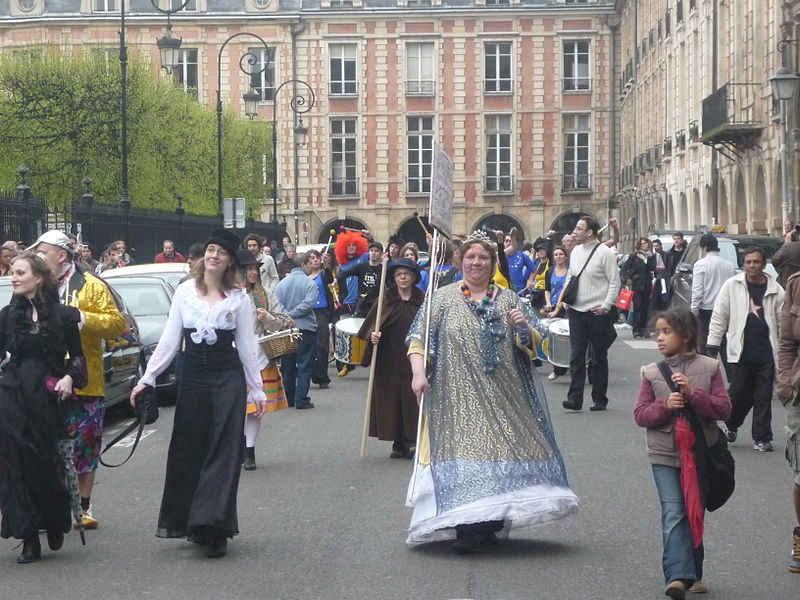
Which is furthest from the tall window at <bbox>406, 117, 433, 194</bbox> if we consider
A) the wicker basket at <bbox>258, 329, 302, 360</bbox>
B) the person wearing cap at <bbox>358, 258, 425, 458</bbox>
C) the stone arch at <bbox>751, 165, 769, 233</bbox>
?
the wicker basket at <bbox>258, 329, 302, 360</bbox>

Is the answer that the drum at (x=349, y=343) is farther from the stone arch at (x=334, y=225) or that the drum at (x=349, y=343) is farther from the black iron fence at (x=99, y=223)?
the stone arch at (x=334, y=225)

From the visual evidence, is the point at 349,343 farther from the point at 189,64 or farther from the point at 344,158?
the point at 189,64

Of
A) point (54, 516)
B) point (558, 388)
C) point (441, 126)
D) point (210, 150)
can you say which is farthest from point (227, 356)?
point (441, 126)

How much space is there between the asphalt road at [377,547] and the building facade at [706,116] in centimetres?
1721

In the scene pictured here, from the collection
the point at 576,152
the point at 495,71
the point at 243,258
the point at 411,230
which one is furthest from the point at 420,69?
the point at 243,258

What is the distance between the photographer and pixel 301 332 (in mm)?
16422

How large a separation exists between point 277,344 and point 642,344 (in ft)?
51.0

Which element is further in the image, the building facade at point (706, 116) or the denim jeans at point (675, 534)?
the building facade at point (706, 116)

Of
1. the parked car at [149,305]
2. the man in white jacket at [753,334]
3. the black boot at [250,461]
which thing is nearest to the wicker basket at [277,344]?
the black boot at [250,461]

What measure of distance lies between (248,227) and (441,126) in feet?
60.7

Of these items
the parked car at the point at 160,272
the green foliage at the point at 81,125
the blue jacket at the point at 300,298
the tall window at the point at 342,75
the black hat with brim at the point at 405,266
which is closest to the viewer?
the black hat with brim at the point at 405,266

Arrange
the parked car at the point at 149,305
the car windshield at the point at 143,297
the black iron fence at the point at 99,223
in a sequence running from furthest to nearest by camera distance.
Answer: the black iron fence at the point at 99,223, the car windshield at the point at 143,297, the parked car at the point at 149,305

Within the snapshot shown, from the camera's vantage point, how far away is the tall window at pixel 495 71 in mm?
69125

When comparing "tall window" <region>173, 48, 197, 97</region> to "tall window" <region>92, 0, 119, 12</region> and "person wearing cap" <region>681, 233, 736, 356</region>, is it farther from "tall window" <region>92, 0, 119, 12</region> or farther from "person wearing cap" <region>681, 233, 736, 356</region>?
"person wearing cap" <region>681, 233, 736, 356</region>
